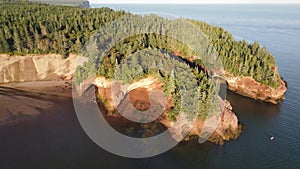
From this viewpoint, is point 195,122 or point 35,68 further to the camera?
point 35,68

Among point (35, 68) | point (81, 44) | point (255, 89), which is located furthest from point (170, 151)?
point (35, 68)

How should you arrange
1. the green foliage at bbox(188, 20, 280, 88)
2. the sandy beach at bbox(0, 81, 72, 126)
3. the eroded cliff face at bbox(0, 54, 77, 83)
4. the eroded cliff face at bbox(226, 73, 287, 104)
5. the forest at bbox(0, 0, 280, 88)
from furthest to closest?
the eroded cliff face at bbox(0, 54, 77, 83), the forest at bbox(0, 0, 280, 88), the green foliage at bbox(188, 20, 280, 88), the eroded cliff face at bbox(226, 73, 287, 104), the sandy beach at bbox(0, 81, 72, 126)

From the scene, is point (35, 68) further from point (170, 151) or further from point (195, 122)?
point (195, 122)

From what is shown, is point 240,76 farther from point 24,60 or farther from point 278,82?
point 24,60

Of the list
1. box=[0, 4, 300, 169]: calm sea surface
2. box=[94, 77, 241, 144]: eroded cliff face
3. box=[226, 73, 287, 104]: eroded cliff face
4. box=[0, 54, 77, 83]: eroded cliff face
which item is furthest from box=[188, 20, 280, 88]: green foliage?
box=[0, 54, 77, 83]: eroded cliff face

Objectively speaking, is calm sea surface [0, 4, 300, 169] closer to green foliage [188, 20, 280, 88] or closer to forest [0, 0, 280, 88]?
green foliage [188, 20, 280, 88]

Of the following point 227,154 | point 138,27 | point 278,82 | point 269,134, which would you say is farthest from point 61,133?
point 278,82
